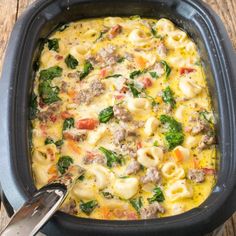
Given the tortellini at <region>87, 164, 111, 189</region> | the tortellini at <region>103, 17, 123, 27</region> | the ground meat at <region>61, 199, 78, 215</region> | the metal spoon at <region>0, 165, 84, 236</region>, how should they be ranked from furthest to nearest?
the tortellini at <region>103, 17, 123, 27</region> → the tortellini at <region>87, 164, 111, 189</region> → the ground meat at <region>61, 199, 78, 215</region> → the metal spoon at <region>0, 165, 84, 236</region>

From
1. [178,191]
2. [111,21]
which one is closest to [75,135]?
[178,191]

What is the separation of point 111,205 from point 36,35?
3.14 feet

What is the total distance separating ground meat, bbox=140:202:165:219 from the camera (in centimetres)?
254

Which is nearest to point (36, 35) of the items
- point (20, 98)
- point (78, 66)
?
point (78, 66)

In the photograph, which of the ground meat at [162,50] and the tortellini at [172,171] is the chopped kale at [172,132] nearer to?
the tortellini at [172,171]

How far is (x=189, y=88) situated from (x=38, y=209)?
1.04 meters

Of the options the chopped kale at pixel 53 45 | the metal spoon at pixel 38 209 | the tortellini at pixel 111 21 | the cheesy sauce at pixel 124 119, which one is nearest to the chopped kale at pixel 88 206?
the cheesy sauce at pixel 124 119

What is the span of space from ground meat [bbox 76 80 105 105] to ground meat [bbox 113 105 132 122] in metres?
0.13

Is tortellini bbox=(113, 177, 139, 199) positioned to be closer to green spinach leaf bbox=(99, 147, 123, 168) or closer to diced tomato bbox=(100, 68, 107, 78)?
green spinach leaf bbox=(99, 147, 123, 168)

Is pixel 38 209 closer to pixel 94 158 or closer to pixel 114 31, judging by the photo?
pixel 94 158

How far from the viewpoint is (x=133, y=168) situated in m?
2.69

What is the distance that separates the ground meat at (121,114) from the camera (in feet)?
9.38

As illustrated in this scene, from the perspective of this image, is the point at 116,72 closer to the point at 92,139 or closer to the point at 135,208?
the point at 92,139

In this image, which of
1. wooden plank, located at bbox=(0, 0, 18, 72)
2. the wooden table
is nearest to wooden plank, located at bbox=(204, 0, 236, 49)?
the wooden table
